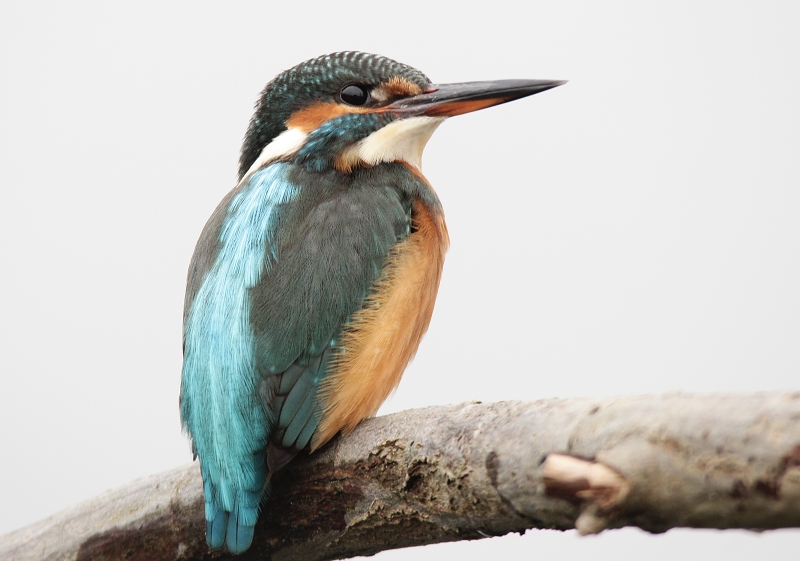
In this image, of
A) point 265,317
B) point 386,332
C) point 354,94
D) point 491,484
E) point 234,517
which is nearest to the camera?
point 491,484

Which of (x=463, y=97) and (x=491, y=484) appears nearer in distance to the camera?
(x=491, y=484)

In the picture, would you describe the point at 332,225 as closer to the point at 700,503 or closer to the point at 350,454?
the point at 350,454

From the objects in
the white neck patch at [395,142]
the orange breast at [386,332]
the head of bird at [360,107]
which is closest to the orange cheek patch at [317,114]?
the head of bird at [360,107]

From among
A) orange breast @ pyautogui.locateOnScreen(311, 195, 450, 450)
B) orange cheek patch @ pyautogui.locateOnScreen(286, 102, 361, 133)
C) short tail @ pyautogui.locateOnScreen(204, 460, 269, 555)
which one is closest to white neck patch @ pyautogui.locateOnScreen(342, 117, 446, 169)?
orange cheek patch @ pyautogui.locateOnScreen(286, 102, 361, 133)

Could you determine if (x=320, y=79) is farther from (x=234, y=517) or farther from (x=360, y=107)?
(x=234, y=517)

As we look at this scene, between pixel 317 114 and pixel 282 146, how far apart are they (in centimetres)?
17

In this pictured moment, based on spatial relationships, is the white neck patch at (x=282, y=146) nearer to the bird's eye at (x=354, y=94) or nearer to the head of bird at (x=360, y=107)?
the head of bird at (x=360, y=107)

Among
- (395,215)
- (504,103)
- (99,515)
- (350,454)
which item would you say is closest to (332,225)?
(395,215)

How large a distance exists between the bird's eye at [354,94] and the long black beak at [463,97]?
88 mm

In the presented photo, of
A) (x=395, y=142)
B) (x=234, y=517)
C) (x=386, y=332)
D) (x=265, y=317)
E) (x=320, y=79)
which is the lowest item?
(x=234, y=517)

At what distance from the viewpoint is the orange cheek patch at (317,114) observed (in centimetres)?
274

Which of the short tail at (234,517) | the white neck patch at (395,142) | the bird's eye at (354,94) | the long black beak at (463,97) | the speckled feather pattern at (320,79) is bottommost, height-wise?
the short tail at (234,517)

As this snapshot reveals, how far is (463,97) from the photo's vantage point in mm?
2803

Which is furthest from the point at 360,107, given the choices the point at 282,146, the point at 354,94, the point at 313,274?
the point at 313,274
